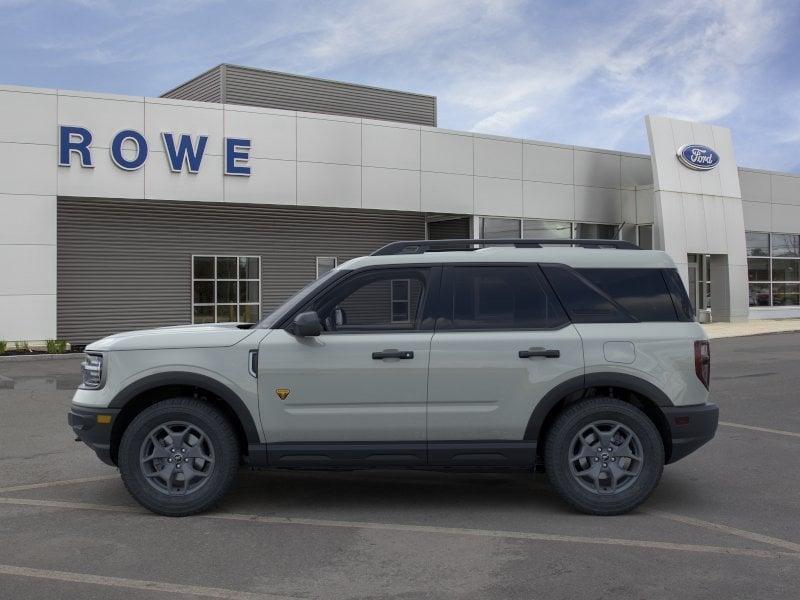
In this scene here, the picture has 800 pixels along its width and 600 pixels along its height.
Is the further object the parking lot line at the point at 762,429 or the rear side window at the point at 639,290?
the parking lot line at the point at 762,429

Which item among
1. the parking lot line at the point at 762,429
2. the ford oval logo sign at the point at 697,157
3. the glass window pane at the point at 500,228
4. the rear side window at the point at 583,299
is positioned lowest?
the parking lot line at the point at 762,429

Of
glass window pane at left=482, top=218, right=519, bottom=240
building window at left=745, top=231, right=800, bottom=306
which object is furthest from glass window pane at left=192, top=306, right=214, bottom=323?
building window at left=745, top=231, right=800, bottom=306

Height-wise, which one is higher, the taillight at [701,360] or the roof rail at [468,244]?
the roof rail at [468,244]

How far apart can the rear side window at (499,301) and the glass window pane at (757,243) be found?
29040 millimetres

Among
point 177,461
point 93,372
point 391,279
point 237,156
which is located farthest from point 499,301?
point 237,156

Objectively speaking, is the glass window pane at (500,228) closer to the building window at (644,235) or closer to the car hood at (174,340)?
the building window at (644,235)

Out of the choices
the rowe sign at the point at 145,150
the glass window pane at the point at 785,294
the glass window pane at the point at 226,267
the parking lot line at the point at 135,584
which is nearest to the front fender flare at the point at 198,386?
the parking lot line at the point at 135,584

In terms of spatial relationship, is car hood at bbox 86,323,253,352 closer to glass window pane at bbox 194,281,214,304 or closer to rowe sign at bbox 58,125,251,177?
rowe sign at bbox 58,125,251,177

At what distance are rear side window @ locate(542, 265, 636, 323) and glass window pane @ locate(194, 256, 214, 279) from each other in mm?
18166

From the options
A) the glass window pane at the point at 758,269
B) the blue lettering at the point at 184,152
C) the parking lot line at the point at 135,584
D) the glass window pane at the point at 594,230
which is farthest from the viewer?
the glass window pane at the point at 758,269

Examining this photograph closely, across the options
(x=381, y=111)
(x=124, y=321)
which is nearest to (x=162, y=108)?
(x=124, y=321)

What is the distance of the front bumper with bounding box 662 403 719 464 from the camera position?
19.6ft

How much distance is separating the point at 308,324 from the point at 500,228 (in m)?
21.0

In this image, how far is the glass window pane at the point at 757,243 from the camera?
32.8m
